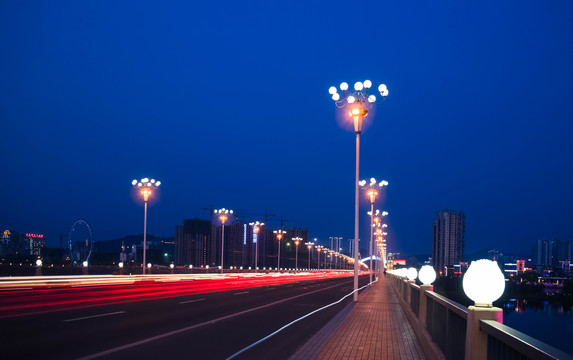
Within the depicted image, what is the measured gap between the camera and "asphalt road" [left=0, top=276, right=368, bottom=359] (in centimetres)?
1037

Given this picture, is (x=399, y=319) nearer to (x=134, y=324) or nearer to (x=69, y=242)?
(x=134, y=324)

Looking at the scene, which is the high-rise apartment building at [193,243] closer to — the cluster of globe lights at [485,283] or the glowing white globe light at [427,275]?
the glowing white globe light at [427,275]

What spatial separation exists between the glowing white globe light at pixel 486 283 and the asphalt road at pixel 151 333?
6.44 meters

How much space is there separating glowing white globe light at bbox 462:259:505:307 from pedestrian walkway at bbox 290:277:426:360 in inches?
221

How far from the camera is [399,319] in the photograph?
57.6 ft

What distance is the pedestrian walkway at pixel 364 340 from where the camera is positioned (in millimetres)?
10406

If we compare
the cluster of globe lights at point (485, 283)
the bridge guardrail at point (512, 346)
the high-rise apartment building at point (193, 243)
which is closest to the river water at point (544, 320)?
the cluster of globe lights at point (485, 283)

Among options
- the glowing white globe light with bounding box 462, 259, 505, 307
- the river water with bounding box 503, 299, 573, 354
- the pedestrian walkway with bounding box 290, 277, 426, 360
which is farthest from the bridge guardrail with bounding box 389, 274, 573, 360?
the river water with bounding box 503, 299, 573, 354

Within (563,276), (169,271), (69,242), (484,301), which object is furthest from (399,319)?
(563,276)

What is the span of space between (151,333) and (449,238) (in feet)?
483

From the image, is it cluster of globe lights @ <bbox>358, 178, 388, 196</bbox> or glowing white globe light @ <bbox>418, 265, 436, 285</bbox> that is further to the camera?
cluster of globe lights @ <bbox>358, 178, 388, 196</bbox>

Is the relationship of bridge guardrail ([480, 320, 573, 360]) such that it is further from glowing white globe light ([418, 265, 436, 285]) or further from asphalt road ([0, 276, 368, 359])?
glowing white globe light ([418, 265, 436, 285])

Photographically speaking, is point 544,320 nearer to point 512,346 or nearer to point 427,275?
point 427,275

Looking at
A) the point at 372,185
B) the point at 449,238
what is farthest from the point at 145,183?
the point at 449,238
